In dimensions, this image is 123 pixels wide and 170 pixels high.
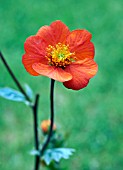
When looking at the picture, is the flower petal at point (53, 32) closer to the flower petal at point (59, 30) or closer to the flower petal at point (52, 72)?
the flower petal at point (59, 30)

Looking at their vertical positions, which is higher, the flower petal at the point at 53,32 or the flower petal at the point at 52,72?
the flower petal at the point at 53,32

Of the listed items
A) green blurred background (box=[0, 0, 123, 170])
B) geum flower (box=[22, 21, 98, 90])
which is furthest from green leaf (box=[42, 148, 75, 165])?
green blurred background (box=[0, 0, 123, 170])

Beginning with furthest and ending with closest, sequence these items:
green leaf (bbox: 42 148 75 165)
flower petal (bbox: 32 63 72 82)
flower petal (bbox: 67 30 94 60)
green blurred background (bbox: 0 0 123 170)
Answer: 1. green blurred background (bbox: 0 0 123 170)
2. green leaf (bbox: 42 148 75 165)
3. flower petal (bbox: 67 30 94 60)
4. flower petal (bbox: 32 63 72 82)

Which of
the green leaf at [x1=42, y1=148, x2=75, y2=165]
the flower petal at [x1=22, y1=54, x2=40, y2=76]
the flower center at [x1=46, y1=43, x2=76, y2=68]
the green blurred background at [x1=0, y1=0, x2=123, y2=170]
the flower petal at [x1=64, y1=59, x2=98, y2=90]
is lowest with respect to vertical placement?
the green blurred background at [x1=0, y1=0, x2=123, y2=170]

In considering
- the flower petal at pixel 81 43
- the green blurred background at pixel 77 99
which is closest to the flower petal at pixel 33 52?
the flower petal at pixel 81 43

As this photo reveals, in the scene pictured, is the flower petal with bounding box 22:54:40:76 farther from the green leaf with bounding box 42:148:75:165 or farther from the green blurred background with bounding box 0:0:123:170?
the green blurred background with bounding box 0:0:123:170

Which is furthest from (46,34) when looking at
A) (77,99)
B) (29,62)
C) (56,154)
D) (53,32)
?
(77,99)
